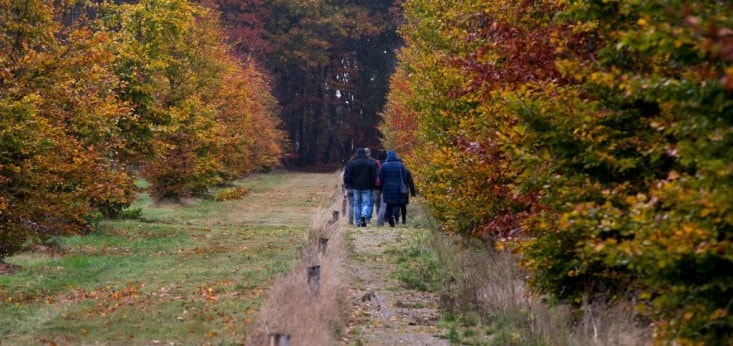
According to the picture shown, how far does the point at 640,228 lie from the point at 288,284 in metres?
6.09

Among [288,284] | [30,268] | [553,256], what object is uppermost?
[553,256]

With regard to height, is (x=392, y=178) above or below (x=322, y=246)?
above

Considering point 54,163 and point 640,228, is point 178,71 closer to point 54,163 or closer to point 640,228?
point 54,163

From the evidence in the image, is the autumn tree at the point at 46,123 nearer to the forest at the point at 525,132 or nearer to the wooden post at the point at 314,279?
the forest at the point at 525,132

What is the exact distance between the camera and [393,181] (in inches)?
872

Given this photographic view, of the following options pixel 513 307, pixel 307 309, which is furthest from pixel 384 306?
pixel 307 309

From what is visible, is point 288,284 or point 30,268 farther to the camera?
point 30,268

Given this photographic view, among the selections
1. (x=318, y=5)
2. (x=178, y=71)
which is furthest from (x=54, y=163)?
(x=318, y=5)

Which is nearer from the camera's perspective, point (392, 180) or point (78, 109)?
point (78, 109)

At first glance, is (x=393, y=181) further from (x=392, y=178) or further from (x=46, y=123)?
(x=46, y=123)

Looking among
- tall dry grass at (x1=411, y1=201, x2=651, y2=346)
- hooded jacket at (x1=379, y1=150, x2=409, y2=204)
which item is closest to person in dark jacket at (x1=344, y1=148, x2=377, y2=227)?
hooded jacket at (x1=379, y1=150, x2=409, y2=204)

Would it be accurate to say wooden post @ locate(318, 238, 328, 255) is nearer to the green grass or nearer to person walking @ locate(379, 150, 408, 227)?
the green grass

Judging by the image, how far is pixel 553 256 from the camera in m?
7.99

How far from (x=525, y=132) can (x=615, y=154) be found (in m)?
0.86
